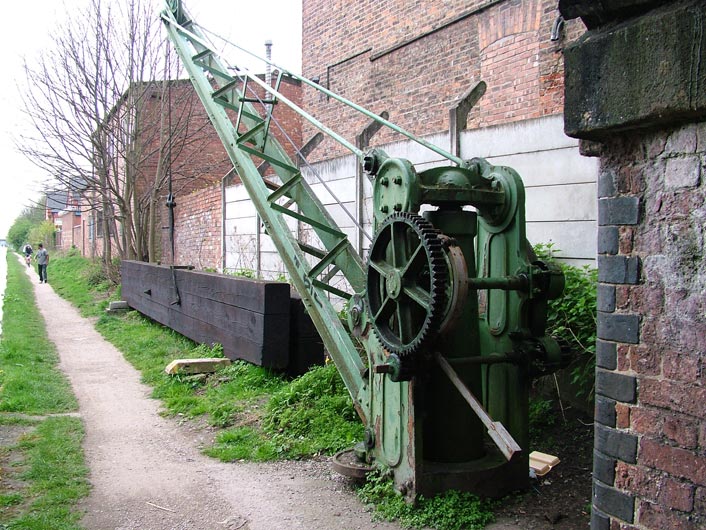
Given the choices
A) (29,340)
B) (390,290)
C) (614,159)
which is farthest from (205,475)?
(29,340)

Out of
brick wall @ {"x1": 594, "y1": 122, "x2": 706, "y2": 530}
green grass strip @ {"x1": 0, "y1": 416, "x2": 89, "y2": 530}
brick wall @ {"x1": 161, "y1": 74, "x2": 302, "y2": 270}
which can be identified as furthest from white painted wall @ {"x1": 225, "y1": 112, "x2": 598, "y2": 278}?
brick wall @ {"x1": 161, "y1": 74, "x2": 302, "y2": 270}

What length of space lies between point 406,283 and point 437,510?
4.72 feet

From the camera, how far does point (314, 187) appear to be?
1067cm

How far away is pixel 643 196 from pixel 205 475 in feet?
13.2

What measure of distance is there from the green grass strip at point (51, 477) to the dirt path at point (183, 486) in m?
0.11

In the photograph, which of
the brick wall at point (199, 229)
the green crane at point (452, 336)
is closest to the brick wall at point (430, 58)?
the brick wall at point (199, 229)

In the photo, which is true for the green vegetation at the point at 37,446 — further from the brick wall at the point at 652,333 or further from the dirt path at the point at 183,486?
the brick wall at the point at 652,333

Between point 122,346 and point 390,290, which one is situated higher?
point 390,290

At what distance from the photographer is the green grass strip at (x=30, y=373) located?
7129mm

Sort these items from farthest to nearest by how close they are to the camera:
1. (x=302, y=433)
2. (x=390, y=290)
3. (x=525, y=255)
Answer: (x=302, y=433) < (x=525, y=255) < (x=390, y=290)

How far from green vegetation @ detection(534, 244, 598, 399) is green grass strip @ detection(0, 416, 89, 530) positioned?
3823mm

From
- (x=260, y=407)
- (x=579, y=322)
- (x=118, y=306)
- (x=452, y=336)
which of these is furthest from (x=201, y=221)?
(x=452, y=336)

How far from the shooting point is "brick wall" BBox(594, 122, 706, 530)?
A: 2174mm

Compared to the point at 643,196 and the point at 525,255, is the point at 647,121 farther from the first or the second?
the point at 525,255
